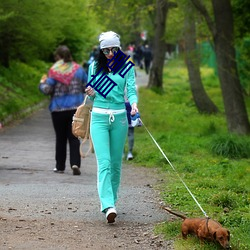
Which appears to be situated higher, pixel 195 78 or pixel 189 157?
pixel 195 78

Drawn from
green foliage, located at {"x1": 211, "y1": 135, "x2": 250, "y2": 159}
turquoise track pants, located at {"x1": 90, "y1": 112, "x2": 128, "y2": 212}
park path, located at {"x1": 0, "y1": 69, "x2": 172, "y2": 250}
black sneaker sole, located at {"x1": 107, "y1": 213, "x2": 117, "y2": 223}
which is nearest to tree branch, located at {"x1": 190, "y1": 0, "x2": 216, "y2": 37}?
green foliage, located at {"x1": 211, "y1": 135, "x2": 250, "y2": 159}

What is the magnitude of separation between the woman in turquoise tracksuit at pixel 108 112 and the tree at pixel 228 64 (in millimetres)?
8931

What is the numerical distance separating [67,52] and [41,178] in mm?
1897

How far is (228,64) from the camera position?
16453 mm

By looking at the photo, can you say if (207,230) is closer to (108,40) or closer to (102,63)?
(102,63)

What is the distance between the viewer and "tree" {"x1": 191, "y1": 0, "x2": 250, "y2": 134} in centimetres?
1623

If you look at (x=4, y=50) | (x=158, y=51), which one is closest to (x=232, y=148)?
(x=4, y=50)

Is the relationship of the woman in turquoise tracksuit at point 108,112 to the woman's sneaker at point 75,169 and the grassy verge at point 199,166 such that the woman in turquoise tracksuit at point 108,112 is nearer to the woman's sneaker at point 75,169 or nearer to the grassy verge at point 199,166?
the grassy verge at point 199,166

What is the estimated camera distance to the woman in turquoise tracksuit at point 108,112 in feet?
24.4

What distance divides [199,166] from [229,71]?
197 inches

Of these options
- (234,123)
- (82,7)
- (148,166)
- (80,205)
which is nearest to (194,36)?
(82,7)

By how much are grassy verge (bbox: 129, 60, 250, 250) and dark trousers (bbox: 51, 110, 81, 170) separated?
1360 mm

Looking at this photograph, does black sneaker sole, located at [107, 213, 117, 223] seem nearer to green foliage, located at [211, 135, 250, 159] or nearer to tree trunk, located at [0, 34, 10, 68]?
green foliage, located at [211, 135, 250, 159]

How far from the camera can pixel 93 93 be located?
24.7 ft
